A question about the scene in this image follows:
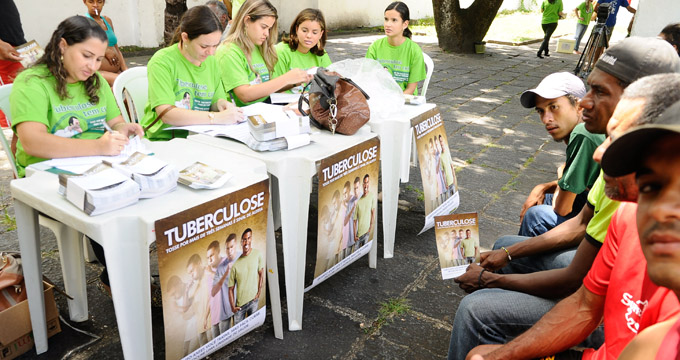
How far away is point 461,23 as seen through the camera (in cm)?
1044

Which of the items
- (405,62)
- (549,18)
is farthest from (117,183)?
(549,18)

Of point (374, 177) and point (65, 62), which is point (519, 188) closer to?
point (374, 177)

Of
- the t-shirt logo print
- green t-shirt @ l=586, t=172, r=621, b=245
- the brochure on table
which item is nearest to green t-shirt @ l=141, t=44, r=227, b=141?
the brochure on table

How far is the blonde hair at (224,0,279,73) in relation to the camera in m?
3.23

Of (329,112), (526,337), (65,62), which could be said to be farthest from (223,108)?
(526,337)

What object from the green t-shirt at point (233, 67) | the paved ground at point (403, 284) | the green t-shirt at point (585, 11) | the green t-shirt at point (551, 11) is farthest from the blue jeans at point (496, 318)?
the green t-shirt at point (551, 11)

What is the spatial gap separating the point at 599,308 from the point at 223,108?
84.4 inches

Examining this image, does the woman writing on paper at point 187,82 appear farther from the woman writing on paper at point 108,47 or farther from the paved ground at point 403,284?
the woman writing on paper at point 108,47

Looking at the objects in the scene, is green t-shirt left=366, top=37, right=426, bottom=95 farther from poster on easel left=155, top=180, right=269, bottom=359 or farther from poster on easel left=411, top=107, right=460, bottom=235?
poster on easel left=155, top=180, right=269, bottom=359

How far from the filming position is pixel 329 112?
260 cm

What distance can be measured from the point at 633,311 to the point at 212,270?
1.36m

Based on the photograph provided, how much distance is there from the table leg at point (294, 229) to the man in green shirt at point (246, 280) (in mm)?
197

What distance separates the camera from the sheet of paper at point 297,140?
2334 mm

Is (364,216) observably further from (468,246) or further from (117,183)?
(117,183)
